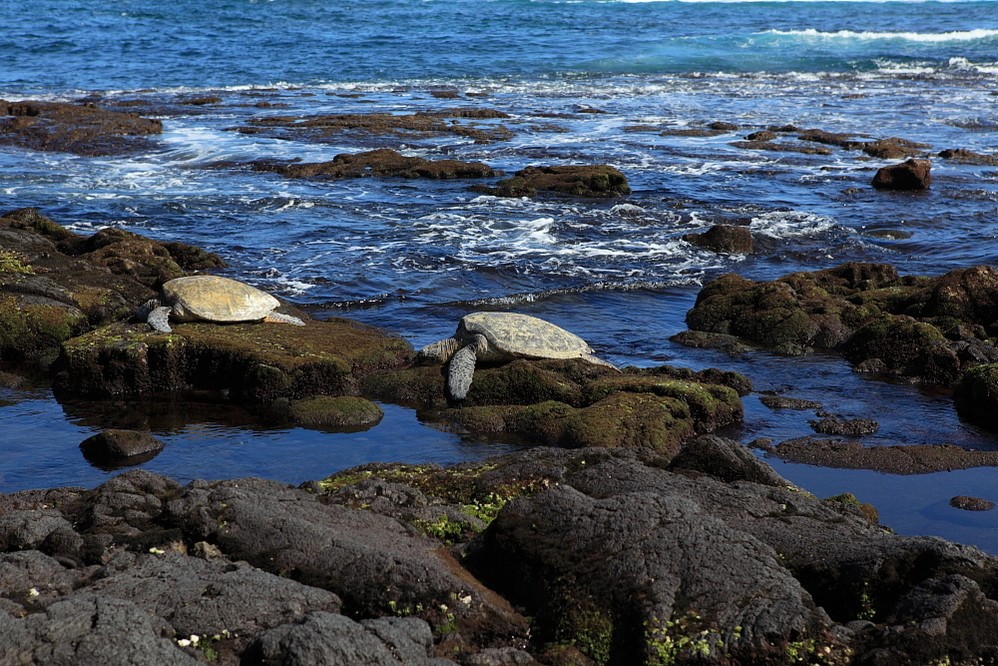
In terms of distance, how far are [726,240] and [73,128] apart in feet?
60.3

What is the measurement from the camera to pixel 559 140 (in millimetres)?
26750

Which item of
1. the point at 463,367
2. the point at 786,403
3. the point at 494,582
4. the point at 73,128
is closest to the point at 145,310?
the point at 463,367

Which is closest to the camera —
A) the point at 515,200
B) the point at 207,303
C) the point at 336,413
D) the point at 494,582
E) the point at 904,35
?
the point at 494,582

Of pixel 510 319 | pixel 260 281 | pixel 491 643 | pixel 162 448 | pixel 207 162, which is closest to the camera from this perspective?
pixel 491 643

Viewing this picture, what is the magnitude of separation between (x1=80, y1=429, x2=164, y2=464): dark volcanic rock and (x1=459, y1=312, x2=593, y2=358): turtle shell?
3.38 metres

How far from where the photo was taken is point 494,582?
16.3 ft

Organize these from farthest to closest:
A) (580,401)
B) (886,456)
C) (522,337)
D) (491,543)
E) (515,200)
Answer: (515,200) → (522,337) → (580,401) → (886,456) → (491,543)

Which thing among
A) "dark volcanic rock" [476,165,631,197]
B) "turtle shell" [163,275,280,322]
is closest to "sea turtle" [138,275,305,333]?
"turtle shell" [163,275,280,322]

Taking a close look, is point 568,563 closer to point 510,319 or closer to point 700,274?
point 510,319

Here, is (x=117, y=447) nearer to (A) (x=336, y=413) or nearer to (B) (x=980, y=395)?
(A) (x=336, y=413)

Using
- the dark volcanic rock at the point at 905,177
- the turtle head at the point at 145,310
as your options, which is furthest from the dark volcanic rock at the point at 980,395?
the dark volcanic rock at the point at 905,177

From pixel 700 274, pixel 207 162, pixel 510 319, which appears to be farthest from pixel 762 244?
pixel 207 162

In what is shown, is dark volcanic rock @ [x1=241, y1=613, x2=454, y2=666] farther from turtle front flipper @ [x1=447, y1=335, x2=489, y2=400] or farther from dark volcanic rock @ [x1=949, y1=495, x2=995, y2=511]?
turtle front flipper @ [x1=447, y1=335, x2=489, y2=400]

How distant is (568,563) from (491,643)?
53 cm
